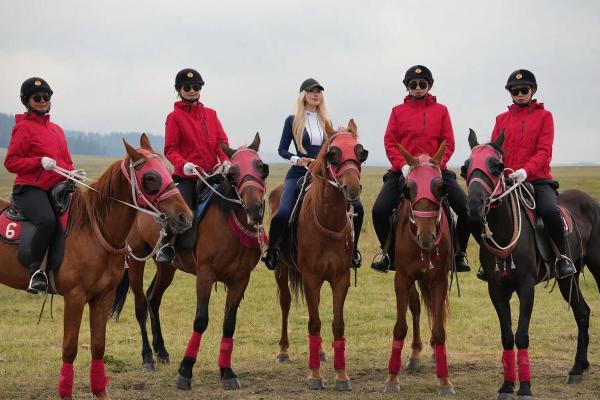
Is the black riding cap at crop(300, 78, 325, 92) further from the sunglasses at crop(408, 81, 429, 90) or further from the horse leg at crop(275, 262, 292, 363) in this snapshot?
the horse leg at crop(275, 262, 292, 363)

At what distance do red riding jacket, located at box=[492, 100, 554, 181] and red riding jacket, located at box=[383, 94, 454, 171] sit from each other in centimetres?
73

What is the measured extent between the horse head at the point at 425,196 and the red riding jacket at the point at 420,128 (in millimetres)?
1011

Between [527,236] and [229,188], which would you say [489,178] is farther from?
[229,188]

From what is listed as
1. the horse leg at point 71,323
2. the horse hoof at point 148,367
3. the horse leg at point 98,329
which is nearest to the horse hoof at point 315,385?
the horse hoof at point 148,367

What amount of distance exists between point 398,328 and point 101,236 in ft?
12.0

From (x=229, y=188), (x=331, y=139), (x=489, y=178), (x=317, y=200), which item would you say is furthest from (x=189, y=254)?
(x=489, y=178)

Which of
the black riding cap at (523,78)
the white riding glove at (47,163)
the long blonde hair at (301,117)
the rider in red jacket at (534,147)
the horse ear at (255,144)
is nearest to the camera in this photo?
the white riding glove at (47,163)

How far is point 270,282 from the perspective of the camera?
58.6ft

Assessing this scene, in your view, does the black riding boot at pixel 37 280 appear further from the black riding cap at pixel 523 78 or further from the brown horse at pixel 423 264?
the black riding cap at pixel 523 78

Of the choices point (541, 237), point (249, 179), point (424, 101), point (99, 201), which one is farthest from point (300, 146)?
point (541, 237)

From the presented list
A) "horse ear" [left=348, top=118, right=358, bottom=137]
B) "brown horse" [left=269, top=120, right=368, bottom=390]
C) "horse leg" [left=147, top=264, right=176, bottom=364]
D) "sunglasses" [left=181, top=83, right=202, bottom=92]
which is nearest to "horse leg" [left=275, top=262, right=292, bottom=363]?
"horse leg" [left=147, top=264, right=176, bottom=364]

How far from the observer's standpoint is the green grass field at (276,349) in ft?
29.9

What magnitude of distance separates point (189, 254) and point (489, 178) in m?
3.87

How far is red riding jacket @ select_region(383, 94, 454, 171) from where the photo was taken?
941 cm
